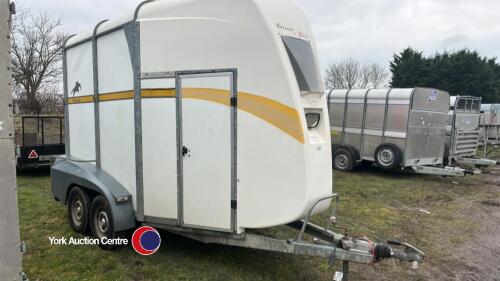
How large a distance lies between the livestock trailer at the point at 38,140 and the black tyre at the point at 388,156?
887 centimetres

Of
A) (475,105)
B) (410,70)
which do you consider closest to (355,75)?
(410,70)

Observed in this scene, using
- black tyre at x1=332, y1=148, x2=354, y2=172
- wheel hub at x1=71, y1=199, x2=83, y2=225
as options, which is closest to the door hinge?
wheel hub at x1=71, y1=199, x2=83, y2=225

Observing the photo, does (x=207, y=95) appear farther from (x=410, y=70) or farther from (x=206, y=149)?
(x=410, y=70)

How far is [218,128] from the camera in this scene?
156 inches

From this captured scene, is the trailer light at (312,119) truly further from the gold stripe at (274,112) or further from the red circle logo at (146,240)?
the red circle logo at (146,240)

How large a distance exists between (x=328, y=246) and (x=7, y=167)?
9.16 feet

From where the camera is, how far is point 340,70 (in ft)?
134

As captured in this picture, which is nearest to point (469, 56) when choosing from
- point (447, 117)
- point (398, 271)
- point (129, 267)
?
point (447, 117)

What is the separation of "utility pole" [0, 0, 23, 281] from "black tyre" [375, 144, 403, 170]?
988cm

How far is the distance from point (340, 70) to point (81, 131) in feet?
124

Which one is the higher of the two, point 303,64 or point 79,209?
point 303,64

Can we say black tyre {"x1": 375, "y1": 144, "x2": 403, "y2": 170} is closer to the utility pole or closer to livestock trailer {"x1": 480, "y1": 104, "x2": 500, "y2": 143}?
livestock trailer {"x1": 480, "y1": 104, "x2": 500, "y2": 143}

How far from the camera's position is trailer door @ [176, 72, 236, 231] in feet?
12.9

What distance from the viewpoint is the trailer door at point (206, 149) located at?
392cm
